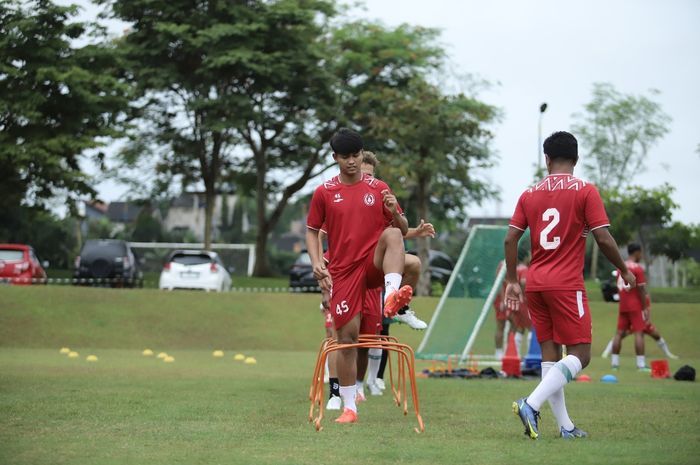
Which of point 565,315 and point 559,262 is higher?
point 559,262

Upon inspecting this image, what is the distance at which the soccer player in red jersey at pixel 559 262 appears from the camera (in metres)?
7.79

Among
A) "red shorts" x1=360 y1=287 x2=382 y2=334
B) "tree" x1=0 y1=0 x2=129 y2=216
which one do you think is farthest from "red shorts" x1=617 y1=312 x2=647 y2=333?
"tree" x1=0 y1=0 x2=129 y2=216

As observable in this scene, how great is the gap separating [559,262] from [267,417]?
9.44 ft

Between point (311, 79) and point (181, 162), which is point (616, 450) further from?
point (181, 162)

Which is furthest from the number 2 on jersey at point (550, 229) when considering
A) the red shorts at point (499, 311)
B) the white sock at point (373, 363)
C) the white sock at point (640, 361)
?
the red shorts at point (499, 311)

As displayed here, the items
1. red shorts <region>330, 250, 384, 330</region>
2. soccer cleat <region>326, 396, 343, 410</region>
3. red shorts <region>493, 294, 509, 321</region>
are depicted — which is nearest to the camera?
red shorts <region>330, 250, 384, 330</region>

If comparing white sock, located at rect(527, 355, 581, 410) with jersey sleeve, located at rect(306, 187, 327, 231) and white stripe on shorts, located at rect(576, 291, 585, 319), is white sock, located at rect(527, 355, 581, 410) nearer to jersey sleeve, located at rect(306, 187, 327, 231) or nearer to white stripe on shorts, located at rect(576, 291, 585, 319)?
white stripe on shorts, located at rect(576, 291, 585, 319)

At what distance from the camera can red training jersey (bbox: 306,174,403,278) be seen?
8664 millimetres

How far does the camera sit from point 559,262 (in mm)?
7898

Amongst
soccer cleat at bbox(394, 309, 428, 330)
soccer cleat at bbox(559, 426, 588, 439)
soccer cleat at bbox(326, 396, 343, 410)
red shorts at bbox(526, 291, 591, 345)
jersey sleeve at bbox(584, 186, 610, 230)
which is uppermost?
jersey sleeve at bbox(584, 186, 610, 230)

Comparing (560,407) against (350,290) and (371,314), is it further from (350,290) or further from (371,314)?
(371,314)

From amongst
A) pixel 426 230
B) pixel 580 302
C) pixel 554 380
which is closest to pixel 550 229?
pixel 580 302

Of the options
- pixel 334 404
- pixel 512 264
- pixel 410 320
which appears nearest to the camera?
pixel 512 264

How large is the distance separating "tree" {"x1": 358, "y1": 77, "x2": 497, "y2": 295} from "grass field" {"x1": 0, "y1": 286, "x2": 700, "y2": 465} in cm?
1912
